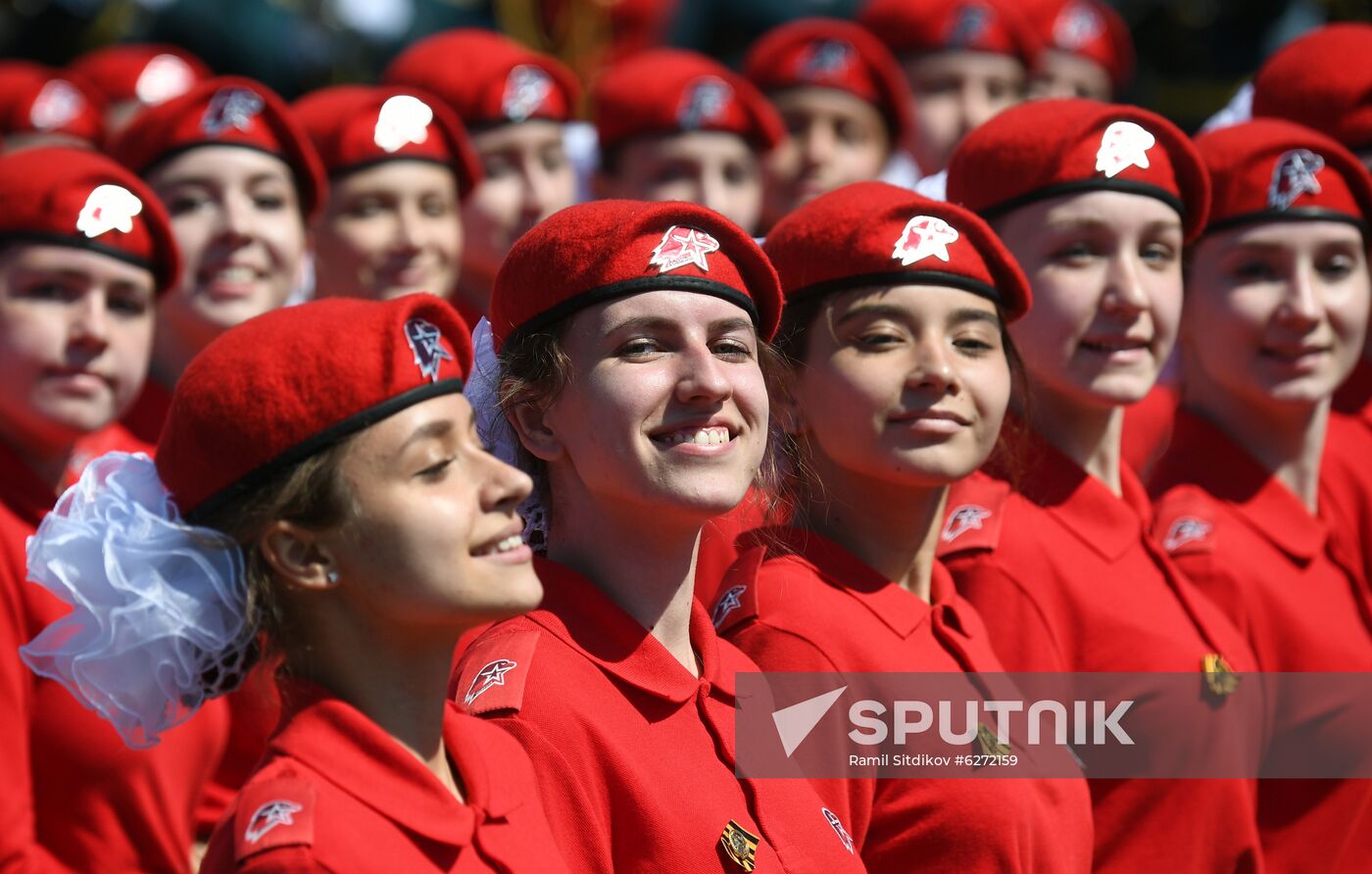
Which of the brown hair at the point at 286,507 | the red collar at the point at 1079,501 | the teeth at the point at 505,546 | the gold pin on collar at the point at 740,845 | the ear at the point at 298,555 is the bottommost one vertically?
the gold pin on collar at the point at 740,845

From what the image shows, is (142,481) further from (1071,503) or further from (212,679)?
(1071,503)

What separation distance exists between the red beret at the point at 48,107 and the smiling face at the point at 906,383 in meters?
4.38

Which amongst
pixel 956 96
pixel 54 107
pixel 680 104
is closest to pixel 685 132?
pixel 680 104

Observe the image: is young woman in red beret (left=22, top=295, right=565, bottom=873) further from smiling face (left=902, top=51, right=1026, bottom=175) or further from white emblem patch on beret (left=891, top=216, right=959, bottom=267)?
smiling face (left=902, top=51, right=1026, bottom=175)

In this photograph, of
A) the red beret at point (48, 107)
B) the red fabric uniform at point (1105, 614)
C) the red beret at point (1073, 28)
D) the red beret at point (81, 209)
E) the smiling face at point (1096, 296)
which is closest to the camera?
the red fabric uniform at point (1105, 614)

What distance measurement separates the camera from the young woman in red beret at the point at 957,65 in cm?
777

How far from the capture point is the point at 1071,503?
4.18 meters

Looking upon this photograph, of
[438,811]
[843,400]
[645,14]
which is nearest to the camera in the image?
[438,811]

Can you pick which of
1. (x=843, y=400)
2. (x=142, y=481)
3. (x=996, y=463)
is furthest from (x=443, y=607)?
(x=996, y=463)

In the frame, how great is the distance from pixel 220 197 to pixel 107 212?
3.03 feet

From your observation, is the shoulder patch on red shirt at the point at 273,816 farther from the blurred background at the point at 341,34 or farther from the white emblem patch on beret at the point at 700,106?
the blurred background at the point at 341,34

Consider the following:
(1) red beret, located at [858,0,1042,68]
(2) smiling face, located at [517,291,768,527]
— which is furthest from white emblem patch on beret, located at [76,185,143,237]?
(1) red beret, located at [858,0,1042,68]

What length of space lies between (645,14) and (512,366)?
7.49m

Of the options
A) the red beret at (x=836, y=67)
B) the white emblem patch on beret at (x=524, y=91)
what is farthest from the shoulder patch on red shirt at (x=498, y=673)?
the red beret at (x=836, y=67)
